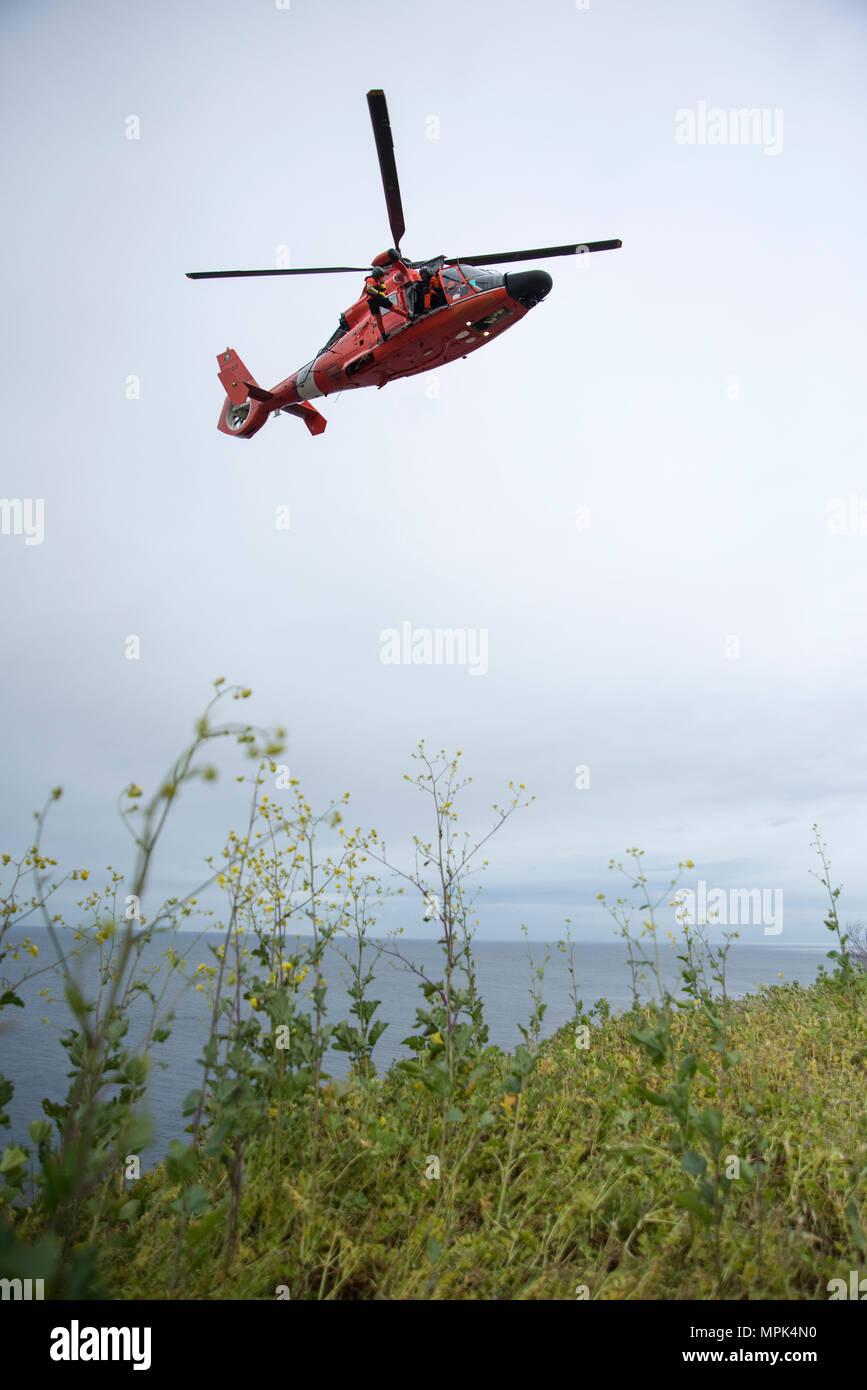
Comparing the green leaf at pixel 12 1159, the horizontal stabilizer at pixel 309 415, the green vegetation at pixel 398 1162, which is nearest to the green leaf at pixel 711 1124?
the green vegetation at pixel 398 1162

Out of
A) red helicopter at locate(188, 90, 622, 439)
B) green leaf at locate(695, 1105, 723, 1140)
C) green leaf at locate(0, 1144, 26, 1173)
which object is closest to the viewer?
green leaf at locate(0, 1144, 26, 1173)

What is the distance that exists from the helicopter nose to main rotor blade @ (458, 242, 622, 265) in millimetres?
273

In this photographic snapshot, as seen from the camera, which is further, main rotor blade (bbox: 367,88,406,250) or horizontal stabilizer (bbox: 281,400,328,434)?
horizontal stabilizer (bbox: 281,400,328,434)

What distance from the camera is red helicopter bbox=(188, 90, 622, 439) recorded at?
358 inches

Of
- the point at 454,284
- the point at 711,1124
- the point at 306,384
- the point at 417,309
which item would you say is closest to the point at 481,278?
the point at 454,284

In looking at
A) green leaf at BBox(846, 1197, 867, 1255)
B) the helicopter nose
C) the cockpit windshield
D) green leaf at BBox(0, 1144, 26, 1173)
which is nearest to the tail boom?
the cockpit windshield

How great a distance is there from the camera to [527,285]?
9344 mm

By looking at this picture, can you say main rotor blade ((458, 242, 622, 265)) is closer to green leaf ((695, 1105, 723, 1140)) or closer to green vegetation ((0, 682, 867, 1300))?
green vegetation ((0, 682, 867, 1300))

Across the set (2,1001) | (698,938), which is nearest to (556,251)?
(698,938)

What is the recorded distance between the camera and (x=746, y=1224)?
351 centimetres

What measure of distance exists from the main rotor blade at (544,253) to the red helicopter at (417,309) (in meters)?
0.01

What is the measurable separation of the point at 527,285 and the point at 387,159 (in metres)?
2.23
